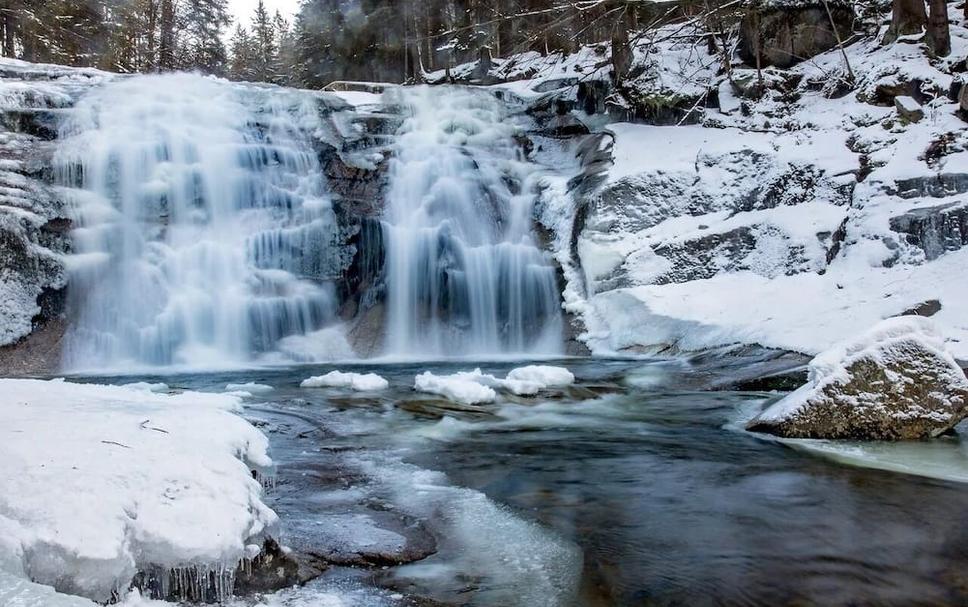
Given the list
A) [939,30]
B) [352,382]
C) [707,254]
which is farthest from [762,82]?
[352,382]

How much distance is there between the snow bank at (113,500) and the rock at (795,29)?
14.7 meters

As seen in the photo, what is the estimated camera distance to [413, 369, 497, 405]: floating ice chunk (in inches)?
260

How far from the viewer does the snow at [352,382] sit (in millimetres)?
7480

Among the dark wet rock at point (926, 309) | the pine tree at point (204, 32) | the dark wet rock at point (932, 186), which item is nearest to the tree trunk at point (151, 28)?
the pine tree at point (204, 32)

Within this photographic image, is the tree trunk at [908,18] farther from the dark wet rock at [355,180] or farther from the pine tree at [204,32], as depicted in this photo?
the pine tree at [204,32]

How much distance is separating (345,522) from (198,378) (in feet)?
22.3

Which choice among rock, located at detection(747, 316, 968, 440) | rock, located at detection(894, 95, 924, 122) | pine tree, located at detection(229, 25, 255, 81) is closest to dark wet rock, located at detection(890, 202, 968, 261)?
rock, located at detection(894, 95, 924, 122)

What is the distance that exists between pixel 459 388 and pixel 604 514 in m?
3.40

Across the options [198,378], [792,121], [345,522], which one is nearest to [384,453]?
[345,522]

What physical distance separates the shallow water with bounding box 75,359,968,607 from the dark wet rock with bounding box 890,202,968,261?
514cm

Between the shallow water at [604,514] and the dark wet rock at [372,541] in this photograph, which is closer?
the shallow water at [604,514]

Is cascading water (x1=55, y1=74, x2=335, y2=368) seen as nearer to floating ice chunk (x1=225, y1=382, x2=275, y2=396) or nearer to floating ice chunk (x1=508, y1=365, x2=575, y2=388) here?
floating ice chunk (x1=225, y1=382, x2=275, y2=396)

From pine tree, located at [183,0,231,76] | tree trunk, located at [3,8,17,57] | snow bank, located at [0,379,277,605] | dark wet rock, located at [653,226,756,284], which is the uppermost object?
pine tree, located at [183,0,231,76]

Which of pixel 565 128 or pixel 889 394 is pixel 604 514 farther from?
pixel 565 128
